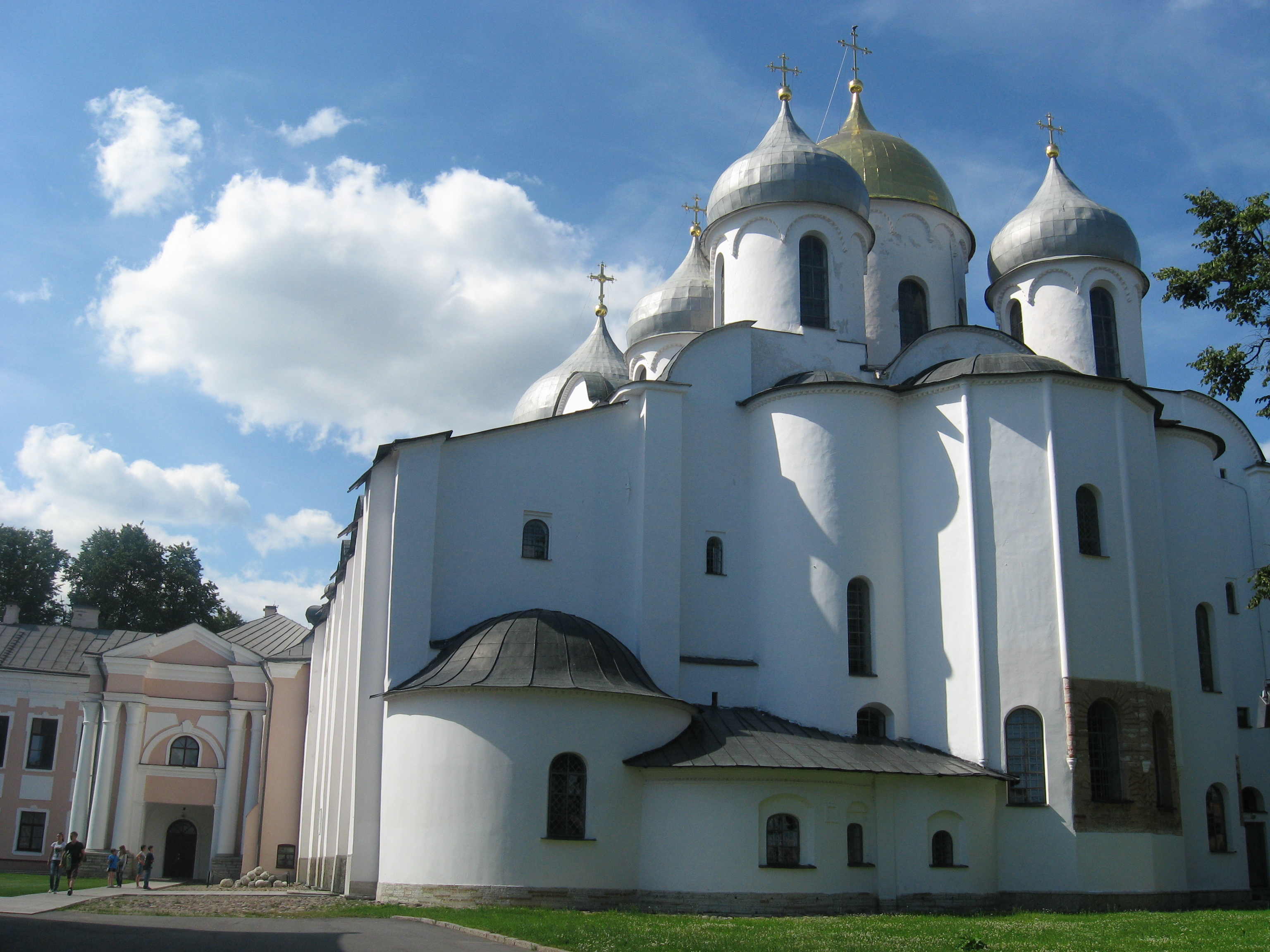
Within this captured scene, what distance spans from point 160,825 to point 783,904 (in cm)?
2247

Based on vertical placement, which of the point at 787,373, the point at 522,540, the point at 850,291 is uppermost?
the point at 850,291

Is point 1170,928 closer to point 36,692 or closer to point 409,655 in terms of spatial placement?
point 409,655

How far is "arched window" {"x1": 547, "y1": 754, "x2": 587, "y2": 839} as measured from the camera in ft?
58.7

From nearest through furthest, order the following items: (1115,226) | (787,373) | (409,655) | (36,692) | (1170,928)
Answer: (1170,928), (409,655), (787,373), (1115,226), (36,692)

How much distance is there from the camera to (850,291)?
25172mm

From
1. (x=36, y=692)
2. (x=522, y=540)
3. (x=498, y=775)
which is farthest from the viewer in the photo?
(x=36, y=692)

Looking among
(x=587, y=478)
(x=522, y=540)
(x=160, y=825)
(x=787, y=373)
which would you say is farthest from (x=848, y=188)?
(x=160, y=825)

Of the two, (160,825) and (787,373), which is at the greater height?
(787,373)

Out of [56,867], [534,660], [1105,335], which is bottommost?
[56,867]

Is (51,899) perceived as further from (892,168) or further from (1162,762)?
(892,168)

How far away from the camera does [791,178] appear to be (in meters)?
25.1

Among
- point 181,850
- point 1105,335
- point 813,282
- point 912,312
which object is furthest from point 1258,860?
point 181,850

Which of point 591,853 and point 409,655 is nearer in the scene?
point 591,853

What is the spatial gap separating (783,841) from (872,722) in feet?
12.2
